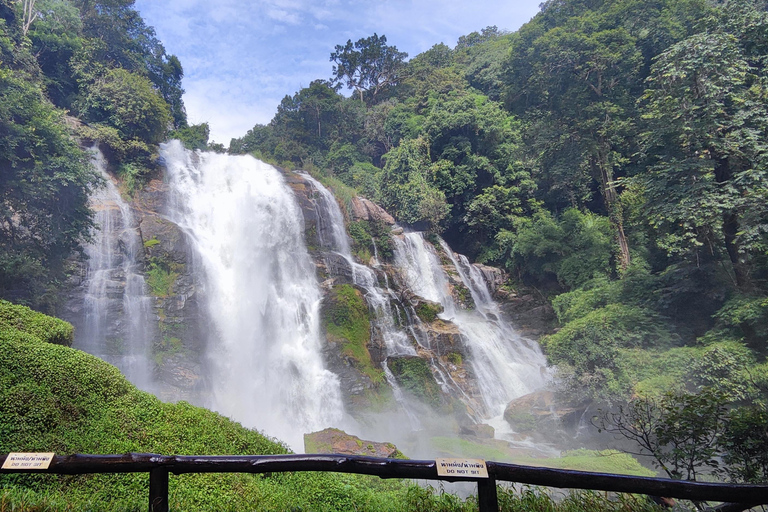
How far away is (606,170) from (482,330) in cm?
945

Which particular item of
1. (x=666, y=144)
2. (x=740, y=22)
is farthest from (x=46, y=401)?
(x=740, y=22)

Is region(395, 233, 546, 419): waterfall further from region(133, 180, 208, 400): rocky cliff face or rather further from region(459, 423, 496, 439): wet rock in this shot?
region(133, 180, 208, 400): rocky cliff face

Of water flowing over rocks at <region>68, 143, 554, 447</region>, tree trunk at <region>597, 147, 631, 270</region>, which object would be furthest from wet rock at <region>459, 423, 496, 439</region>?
tree trunk at <region>597, 147, 631, 270</region>

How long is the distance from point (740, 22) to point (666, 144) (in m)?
4.11

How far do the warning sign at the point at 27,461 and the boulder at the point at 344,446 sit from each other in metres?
5.97

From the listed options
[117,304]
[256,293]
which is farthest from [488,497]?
[256,293]

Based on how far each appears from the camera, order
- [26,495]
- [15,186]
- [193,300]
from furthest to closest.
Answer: [193,300]
[15,186]
[26,495]

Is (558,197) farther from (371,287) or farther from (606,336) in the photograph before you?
(371,287)

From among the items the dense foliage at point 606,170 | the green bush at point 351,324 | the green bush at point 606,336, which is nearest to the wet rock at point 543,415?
the dense foliage at point 606,170

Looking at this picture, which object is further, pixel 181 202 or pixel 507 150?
pixel 507 150

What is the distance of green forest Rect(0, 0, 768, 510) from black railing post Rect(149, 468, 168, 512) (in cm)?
93

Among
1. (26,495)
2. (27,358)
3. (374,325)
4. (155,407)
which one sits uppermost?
(374,325)

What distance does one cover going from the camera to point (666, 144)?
12.8 m

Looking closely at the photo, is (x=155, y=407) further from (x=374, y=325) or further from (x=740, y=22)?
(x=740, y=22)
